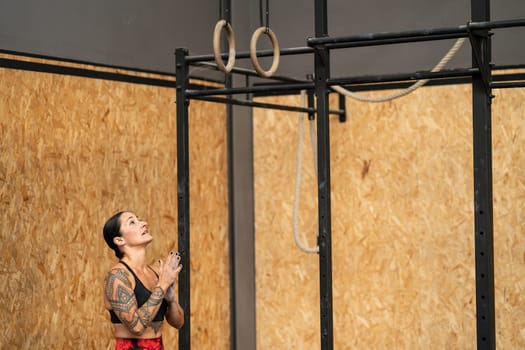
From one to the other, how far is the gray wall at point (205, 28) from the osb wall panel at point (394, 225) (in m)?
0.25

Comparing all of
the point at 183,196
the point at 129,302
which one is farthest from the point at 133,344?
the point at 183,196

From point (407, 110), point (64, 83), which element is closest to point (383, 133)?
point (407, 110)

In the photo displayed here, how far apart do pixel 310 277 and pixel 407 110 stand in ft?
4.08

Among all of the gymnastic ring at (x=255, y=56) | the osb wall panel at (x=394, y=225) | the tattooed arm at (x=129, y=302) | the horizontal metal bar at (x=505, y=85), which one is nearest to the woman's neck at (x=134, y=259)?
the tattooed arm at (x=129, y=302)

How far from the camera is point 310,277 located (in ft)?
17.1

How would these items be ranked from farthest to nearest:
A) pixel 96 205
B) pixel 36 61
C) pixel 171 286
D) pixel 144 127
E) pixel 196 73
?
1. pixel 196 73
2. pixel 144 127
3. pixel 96 205
4. pixel 36 61
5. pixel 171 286

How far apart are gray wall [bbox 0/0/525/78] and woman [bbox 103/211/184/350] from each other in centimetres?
114

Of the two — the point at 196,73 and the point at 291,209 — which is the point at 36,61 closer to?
the point at 196,73

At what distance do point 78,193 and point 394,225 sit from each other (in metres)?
1.91

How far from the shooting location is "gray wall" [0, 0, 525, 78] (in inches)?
159

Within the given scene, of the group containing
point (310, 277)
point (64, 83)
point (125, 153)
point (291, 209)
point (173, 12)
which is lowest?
point (310, 277)

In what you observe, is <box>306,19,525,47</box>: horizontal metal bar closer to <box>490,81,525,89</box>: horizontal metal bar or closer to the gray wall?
<box>490,81,525,89</box>: horizontal metal bar

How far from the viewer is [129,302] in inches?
129

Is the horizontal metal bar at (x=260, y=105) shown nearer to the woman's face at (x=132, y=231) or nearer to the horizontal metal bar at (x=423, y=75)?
the woman's face at (x=132, y=231)
